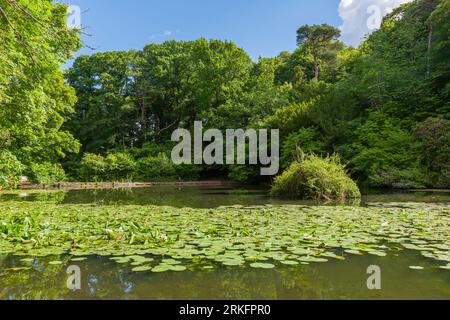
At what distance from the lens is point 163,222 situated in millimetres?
5496

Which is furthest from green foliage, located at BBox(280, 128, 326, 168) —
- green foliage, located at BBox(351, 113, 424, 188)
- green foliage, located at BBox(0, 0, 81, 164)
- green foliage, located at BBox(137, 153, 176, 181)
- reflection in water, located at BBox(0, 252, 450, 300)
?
reflection in water, located at BBox(0, 252, 450, 300)

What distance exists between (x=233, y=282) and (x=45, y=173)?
23.2 m

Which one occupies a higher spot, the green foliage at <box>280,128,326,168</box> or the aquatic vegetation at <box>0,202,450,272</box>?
the green foliage at <box>280,128,326,168</box>

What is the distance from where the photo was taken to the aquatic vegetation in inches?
128

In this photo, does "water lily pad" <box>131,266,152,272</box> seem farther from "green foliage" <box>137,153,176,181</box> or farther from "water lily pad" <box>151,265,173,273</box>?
"green foliage" <box>137,153,176,181</box>

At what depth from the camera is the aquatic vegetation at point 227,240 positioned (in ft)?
10.7

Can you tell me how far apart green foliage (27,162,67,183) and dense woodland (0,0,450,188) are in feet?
0.28

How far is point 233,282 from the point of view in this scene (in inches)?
104

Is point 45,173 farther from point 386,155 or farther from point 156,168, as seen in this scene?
point 386,155

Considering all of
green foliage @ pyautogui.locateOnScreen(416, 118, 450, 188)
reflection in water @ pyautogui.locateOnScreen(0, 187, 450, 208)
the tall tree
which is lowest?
reflection in water @ pyautogui.locateOnScreen(0, 187, 450, 208)

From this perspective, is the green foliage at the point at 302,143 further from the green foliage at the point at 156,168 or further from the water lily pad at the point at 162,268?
the water lily pad at the point at 162,268

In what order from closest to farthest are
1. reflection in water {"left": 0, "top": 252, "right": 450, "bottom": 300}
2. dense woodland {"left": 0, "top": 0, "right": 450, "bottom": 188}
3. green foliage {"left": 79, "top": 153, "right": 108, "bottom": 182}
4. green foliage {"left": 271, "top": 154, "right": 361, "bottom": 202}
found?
reflection in water {"left": 0, "top": 252, "right": 450, "bottom": 300}
dense woodland {"left": 0, "top": 0, "right": 450, "bottom": 188}
green foliage {"left": 271, "top": 154, "right": 361, "bottom": 202}
green foliage {"left": 79, "top": 153, "right": 108, "bottom": 182}

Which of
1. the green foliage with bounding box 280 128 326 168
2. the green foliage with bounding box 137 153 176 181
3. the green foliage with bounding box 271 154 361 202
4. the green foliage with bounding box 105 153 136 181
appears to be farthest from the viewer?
the green foliage with bounding box 137 153 176 181

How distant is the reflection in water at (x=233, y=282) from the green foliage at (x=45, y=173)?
20395 millimetres
